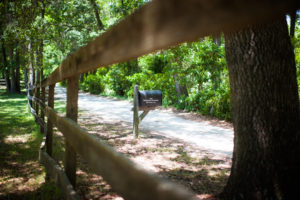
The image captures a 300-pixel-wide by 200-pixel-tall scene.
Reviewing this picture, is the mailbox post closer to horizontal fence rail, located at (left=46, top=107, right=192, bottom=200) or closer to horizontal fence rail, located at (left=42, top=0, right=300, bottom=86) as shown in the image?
horizontal fence rail, located at (left=46, top=107, right=192, bottom=200)

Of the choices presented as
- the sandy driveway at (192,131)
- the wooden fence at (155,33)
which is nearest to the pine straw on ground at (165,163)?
the sandy driveway at (192,131)

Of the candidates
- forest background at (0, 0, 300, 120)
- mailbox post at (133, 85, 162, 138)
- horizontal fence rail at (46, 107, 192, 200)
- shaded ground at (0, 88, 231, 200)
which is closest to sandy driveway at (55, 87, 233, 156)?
shaded ground at (0, 88, 231, 200)

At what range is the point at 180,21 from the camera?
1.89 feet

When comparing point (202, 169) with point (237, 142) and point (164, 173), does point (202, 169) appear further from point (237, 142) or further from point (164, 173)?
point (237, 142)

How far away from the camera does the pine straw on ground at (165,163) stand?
3385mm

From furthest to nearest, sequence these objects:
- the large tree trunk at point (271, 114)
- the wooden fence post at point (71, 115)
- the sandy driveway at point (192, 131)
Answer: the sandy driveway at point (192, 131)
the large tree trunk at point (271, 114)
the wooden fence post at point (71, 115)

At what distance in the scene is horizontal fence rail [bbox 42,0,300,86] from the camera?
446mm

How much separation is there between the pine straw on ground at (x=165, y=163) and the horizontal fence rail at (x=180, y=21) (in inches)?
83.1

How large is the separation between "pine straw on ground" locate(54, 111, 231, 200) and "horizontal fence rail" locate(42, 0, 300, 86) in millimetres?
2110

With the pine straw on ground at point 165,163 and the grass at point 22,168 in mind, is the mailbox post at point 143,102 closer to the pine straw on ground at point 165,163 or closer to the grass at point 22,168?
the pine straw on ground at point 165,163

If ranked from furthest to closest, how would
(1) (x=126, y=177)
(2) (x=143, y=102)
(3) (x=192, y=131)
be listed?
1. (3) (x=192, y=131)
2. (2) (x=143, y=102)
3. (1) (x=126, y=177)

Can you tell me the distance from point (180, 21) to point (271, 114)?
8.08 ft

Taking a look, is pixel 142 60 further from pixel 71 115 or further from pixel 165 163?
pixel 71 115

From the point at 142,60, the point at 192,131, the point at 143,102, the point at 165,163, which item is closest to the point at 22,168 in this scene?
the point at 165,163
